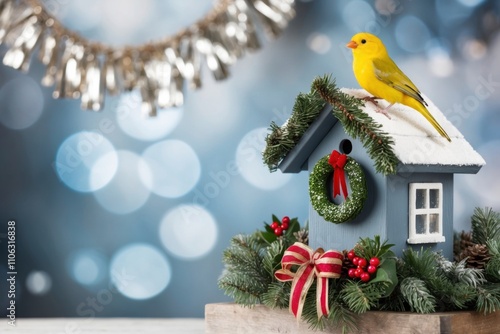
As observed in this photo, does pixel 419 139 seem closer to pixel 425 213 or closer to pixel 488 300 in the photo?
pixel 425 213

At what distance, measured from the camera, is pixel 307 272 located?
1.21m

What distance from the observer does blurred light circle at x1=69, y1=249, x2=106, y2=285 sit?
2150 mm

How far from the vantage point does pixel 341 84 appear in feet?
6.80

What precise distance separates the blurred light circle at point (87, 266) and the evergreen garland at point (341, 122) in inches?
37.9

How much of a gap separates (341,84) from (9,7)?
128cm

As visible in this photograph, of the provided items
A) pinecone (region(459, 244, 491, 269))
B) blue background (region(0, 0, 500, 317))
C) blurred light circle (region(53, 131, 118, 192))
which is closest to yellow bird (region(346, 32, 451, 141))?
pinecone (region(459, 244, 491, 269))

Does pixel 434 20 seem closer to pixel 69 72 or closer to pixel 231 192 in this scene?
pixel 231 192

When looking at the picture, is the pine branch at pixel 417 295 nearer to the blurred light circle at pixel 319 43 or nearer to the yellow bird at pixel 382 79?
the yellow bird at pixel 382 79

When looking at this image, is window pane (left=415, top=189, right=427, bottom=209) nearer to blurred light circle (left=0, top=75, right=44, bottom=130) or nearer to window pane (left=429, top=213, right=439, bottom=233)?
window pane (left=429, top=213, right=439, bottom=233)

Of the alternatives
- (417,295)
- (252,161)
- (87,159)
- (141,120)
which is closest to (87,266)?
(87,159)

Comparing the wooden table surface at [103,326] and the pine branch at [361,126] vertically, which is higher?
the pine branch at [361,126]

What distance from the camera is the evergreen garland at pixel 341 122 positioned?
3.94 ft

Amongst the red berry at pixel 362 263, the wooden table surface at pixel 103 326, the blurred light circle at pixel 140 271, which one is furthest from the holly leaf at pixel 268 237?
the blurred light circle at pixel 140 271

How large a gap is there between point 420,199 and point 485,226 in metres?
0.20
